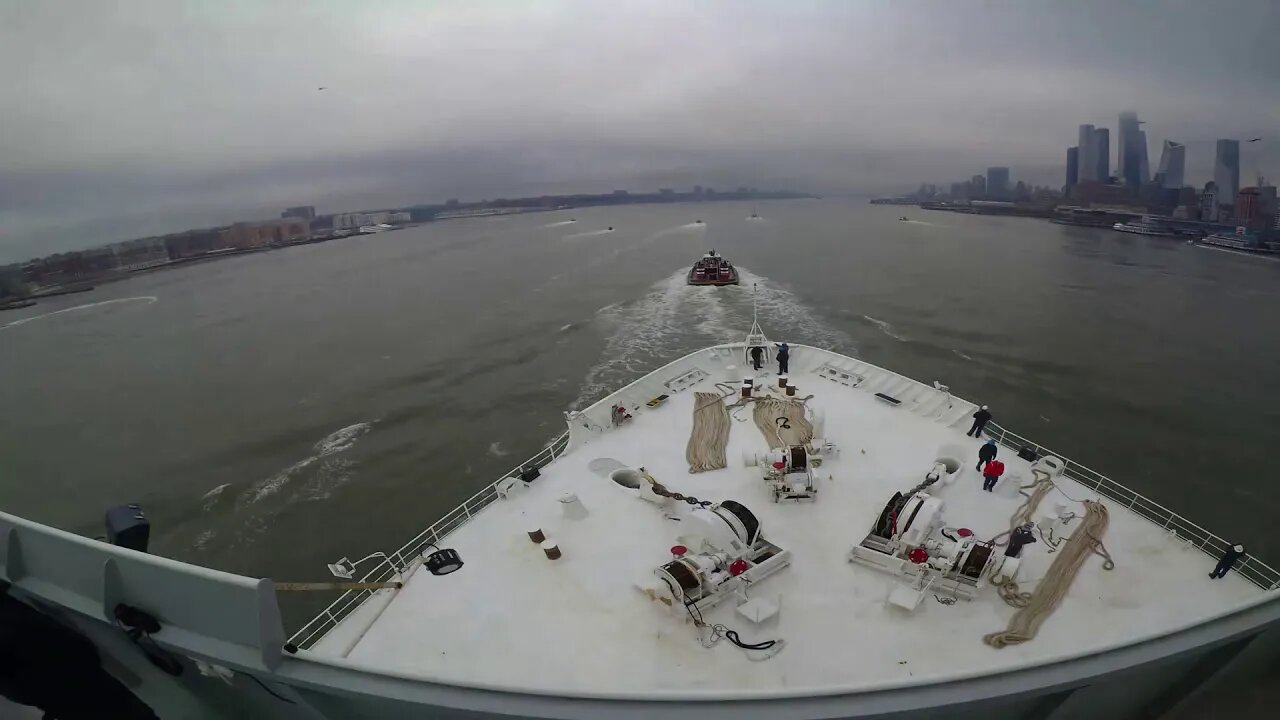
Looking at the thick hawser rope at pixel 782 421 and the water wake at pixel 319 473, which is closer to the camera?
the thick hawser rope at pixel 782 421

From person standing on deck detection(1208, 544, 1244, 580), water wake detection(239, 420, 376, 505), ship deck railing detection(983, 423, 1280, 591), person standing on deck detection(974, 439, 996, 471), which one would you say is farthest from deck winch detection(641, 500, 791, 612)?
water wake detection(239, 420, 376, 505)

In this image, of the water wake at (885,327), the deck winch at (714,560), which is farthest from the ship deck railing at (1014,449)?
the water wake at (885,327)

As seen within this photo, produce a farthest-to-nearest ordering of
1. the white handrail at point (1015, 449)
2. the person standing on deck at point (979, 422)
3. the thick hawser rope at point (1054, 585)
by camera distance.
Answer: the person standing on deck at point (979, 422) → the white handrail at point (1015, 449) → the thick hawser rope at point (1054, 585)

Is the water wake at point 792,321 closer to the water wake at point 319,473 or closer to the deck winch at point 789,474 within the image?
the deck winch at point 789,474

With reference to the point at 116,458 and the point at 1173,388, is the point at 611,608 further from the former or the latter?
the point at 1173,388

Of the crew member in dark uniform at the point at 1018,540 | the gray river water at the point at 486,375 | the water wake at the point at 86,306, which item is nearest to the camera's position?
the crew member in dark uniform at the point at 1018,540

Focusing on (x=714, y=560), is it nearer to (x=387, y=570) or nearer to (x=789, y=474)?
(x=789, y=474)

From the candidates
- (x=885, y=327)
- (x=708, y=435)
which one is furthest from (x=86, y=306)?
(x=885, y=327)
